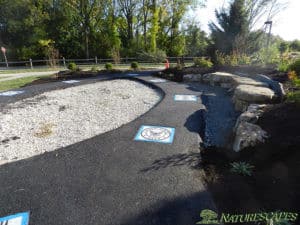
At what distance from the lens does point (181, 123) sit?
12.1 ft

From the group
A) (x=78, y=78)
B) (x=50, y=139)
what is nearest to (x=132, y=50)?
(x=78, y=78)

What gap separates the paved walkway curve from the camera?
5.46 feet

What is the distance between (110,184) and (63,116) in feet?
9.64

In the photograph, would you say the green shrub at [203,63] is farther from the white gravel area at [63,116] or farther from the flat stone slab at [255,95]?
the flat stone slab at [255,95]

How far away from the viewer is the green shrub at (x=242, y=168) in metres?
2.16

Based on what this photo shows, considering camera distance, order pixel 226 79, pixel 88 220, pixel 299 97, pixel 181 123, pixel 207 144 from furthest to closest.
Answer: pixel 226 79 → pixel 181 123 → pixel 207 144 → pixel 299 97 → pixel 88 220

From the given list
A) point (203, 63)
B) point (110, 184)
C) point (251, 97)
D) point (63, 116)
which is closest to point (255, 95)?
point (251, 97)

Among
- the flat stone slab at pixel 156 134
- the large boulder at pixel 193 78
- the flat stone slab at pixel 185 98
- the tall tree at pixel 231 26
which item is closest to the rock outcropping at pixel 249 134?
the flat stone slab at pixel 156 134

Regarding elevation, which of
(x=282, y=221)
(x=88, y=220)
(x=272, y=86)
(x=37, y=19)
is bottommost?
(x=88, y=220)

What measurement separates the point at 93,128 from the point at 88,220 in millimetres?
2288

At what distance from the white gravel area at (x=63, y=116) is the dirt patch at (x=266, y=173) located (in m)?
2.22

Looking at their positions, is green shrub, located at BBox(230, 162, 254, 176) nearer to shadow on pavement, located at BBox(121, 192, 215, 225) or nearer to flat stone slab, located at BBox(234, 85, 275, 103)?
shadow on pavement, located at BBox(121, 192, 215, 225)

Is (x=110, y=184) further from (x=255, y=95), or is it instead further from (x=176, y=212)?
(x=255, y=95)

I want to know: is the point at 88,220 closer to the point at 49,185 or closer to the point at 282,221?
the point at 49,185
